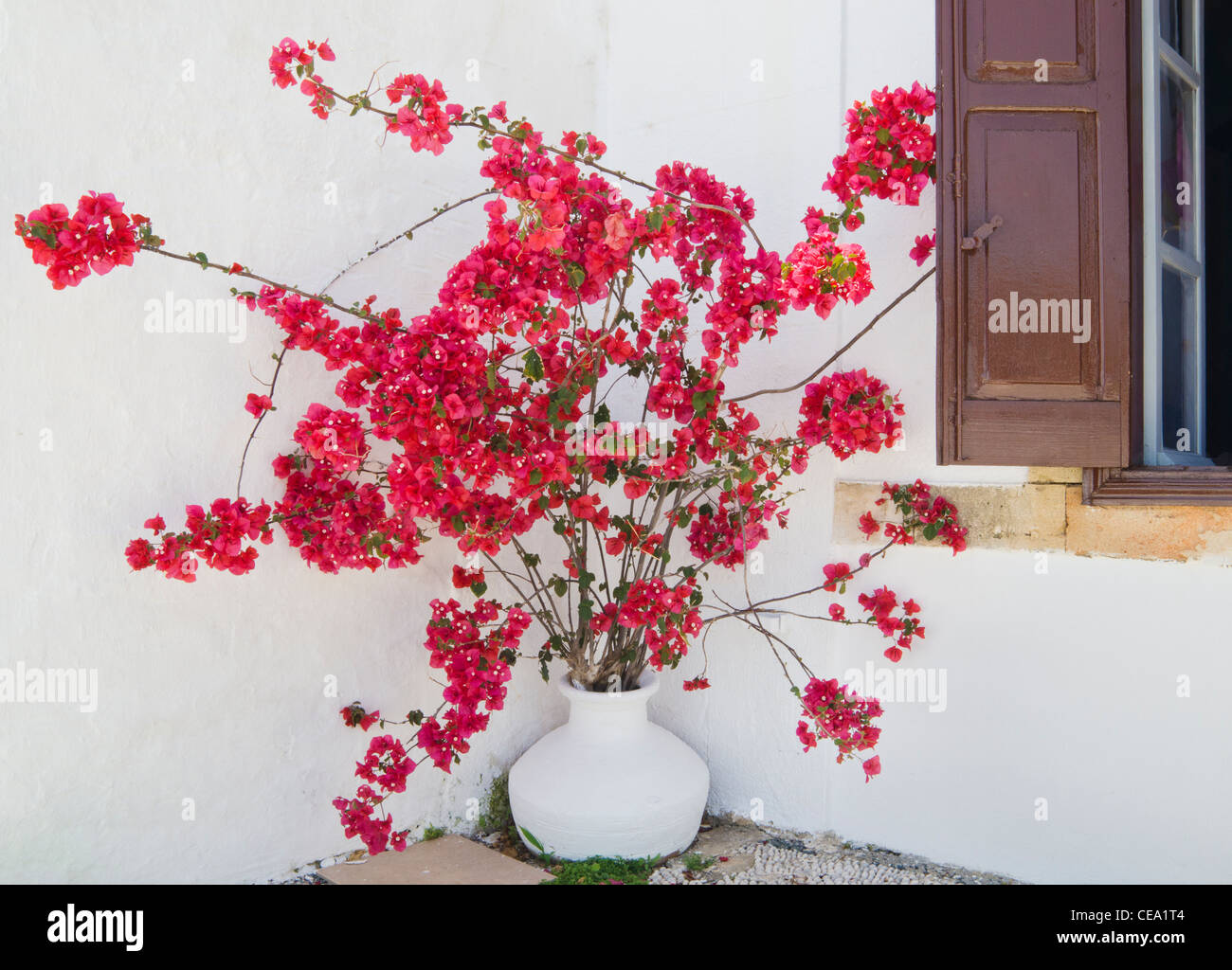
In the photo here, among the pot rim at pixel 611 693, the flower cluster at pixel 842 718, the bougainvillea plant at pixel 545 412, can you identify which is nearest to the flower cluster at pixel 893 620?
the bougainvillea plant at pixel 545 412

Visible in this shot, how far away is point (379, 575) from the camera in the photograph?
2729 millimetres

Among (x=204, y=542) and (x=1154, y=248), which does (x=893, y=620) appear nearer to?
(x=1154, y=248)

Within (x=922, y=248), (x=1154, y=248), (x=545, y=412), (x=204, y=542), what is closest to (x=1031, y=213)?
(x=922, y=248)

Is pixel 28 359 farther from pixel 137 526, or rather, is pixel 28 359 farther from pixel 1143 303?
pixel 1143 303

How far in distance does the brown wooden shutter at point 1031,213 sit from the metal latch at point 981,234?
0.01 metres

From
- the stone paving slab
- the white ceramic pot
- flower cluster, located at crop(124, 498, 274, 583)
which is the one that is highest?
flower cluster, located at crop(124, 498, 274, 583)

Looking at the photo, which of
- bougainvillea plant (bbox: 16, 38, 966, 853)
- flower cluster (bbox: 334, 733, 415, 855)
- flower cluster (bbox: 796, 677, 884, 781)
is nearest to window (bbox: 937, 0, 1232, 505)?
bougainvillea plant (bbox: 16, 38, 966, 853)

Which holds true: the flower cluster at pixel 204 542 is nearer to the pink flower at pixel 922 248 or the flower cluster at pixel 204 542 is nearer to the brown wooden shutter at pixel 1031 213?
the brown wooden shutter at pixel 1031 213

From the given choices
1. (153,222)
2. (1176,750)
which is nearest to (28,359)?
(153,222)

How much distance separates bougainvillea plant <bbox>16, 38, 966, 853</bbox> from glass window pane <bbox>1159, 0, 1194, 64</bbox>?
2.74ft

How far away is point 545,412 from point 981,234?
3.59 ft

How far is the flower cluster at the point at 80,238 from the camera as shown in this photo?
1782 mm

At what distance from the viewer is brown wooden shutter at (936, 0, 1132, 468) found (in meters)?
2.30

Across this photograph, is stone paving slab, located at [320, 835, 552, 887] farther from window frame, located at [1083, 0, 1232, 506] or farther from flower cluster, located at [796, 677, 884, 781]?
window frame, located at [1083, 0, 1232, 506]
